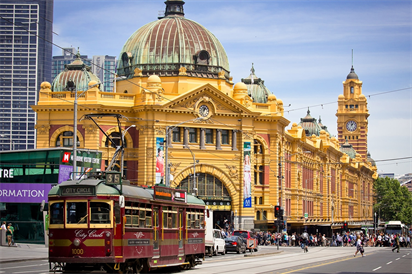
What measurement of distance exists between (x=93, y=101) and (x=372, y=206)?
407 ft

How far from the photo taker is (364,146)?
182 meters

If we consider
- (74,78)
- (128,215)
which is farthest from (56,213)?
(74,78)

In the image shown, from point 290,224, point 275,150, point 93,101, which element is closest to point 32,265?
point 93,101

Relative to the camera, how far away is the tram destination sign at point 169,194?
28.8 m

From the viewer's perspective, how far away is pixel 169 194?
30203 mm

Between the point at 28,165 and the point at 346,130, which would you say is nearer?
the point at 28,165

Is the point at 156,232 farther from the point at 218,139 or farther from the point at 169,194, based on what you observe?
the point at 218,139

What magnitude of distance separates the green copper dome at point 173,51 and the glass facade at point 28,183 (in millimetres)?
26498

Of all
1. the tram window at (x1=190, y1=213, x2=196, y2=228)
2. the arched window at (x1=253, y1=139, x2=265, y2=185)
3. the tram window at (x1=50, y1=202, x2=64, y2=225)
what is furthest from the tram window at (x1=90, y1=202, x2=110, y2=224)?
the arched window at (x1=253, y1=139, x2=265, y2=185)

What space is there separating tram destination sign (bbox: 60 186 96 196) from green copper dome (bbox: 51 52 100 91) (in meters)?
56.3

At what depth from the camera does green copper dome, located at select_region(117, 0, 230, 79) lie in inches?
3179

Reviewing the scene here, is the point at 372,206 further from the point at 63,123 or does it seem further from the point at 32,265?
the point at 32,265

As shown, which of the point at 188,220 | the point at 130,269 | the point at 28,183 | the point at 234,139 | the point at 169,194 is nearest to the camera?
the point at 130,269

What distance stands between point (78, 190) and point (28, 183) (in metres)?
31.5
